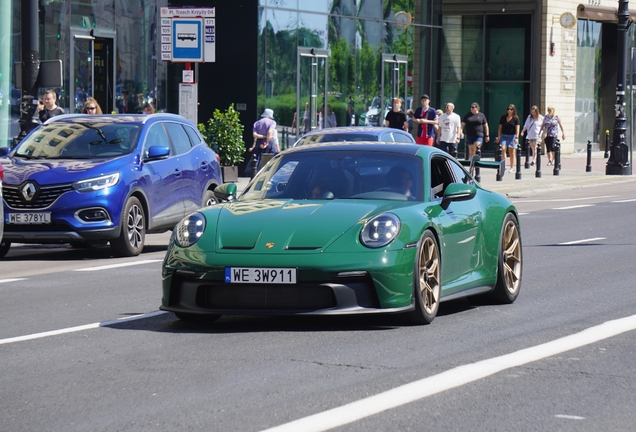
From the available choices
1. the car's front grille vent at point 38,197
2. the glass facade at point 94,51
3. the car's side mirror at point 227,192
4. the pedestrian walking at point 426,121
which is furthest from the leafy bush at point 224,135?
the car's side mirror at point 227,192

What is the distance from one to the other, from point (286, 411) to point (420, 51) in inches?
1556

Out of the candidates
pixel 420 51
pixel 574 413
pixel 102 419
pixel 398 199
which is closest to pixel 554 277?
A: pixel 398 199

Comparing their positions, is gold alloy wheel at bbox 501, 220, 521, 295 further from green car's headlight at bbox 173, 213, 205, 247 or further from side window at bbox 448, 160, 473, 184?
green car's headlight at bbox 173, 213, 205, 247

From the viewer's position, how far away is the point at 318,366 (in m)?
7.14

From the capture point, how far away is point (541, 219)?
20703mm

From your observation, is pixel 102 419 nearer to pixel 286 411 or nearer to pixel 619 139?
pixel 286 411

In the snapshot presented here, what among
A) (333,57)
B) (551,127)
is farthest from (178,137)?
(551,127)

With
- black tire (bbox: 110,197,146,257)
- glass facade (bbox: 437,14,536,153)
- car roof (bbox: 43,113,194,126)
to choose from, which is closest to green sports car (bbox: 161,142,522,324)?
black tire (bbox: 110,197,146,257)

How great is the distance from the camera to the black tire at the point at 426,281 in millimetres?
8516

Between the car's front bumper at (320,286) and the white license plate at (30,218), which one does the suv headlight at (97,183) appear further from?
the car's front bumper at (320,286)

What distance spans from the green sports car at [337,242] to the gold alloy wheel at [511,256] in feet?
0.83

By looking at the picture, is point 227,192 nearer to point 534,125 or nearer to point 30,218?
point 30,218

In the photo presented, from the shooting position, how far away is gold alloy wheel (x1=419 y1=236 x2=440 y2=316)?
341 inches

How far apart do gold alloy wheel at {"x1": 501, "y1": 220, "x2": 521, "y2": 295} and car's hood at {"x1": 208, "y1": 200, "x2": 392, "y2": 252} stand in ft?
5.13
